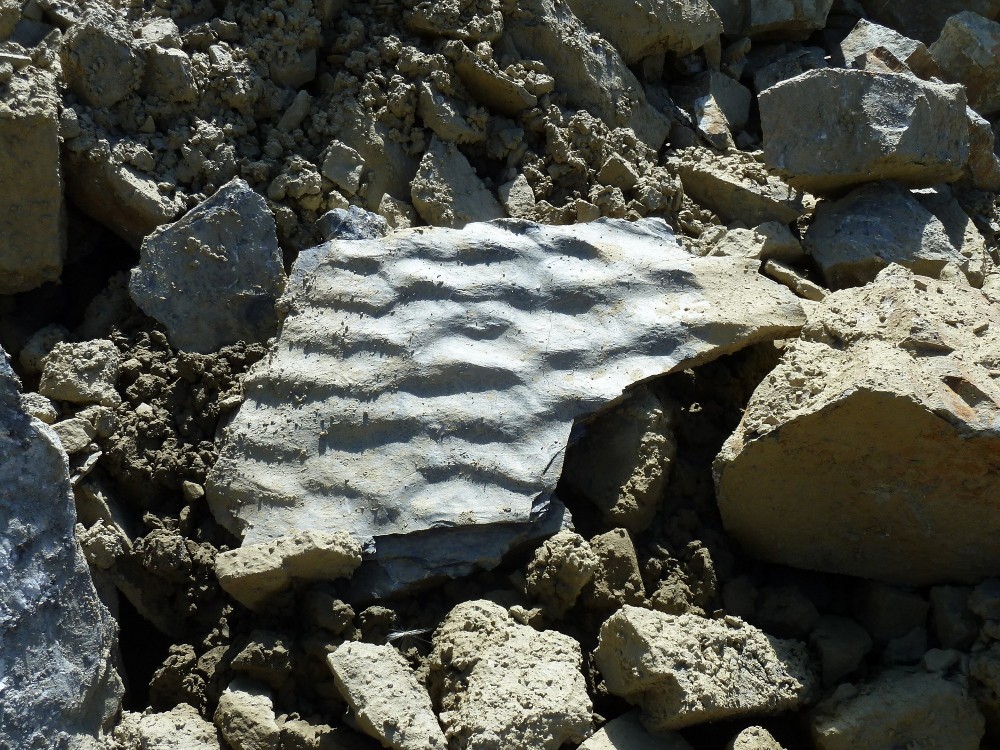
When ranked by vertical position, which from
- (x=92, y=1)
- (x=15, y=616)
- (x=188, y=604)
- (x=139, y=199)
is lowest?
(x=188, y=604)

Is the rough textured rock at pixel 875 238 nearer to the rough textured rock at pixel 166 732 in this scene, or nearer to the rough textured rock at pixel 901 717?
the rough textured rock at pixel 901 717

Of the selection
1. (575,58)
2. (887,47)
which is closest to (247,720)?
(575,58)

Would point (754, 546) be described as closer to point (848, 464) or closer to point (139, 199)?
point (848, 464)

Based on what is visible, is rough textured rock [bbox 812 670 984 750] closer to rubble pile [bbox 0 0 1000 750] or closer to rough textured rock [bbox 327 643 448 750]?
rubble pile [bbox 0 0 1000 750]

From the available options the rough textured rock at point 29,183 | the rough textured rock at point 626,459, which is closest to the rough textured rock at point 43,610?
the rough textured rock at point 29,183

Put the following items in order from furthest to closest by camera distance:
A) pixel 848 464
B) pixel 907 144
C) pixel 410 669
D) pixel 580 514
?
pixel 907 144
pixel 580 514
pixel 848 464
pixel 410 669

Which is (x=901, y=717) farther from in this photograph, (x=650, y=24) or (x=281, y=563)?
(x=650, y=24)

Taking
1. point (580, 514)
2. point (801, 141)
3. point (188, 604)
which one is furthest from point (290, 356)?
point (801, 141)
